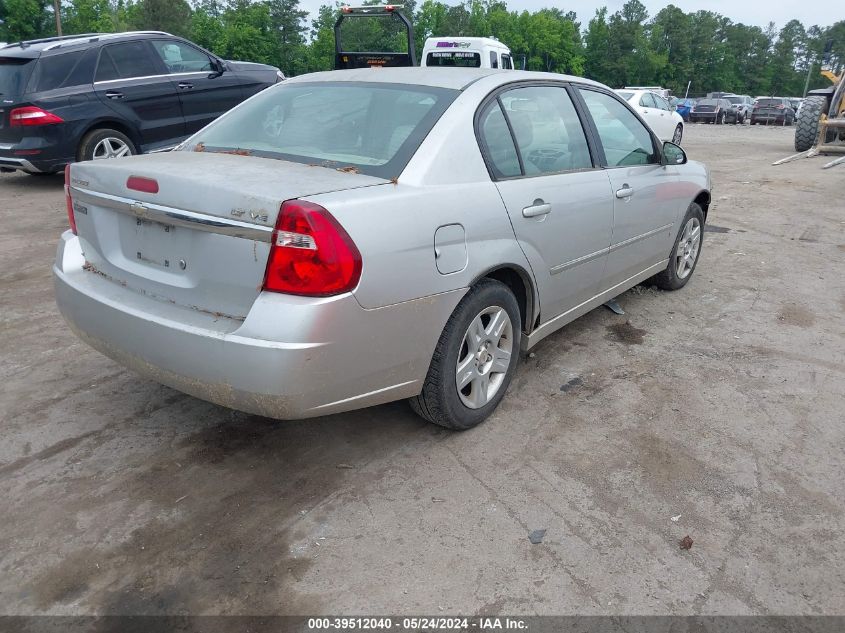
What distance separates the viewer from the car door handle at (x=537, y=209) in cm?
330

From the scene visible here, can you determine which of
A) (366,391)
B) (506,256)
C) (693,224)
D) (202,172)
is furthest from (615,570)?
(693,224)

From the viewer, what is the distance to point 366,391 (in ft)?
8.95

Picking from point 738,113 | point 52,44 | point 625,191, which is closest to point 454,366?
point 625,191

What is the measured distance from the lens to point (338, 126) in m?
3.27

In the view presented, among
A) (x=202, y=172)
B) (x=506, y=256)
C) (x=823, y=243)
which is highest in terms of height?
(x=202, y=172)

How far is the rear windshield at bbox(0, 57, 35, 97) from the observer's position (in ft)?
27.1

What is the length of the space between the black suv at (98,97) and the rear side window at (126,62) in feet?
0.04

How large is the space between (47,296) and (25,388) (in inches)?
63.7

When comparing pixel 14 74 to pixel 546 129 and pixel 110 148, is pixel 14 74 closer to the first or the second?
pixel 110 148

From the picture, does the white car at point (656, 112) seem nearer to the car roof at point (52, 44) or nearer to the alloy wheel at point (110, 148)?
the car roof at point (52, 44)

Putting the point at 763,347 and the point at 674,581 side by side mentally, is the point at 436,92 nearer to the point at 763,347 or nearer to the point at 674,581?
the point at 674,581

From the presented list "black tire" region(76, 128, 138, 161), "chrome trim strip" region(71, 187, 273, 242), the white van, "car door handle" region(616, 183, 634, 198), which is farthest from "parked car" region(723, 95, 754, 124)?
"chrome trim strip" region(71, 187, 273, 242)

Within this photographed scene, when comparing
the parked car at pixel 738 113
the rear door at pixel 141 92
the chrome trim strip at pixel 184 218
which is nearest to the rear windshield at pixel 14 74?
the rear door at pixel 141 92

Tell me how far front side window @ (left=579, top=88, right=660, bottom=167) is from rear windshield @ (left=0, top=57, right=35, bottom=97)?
7137mm
